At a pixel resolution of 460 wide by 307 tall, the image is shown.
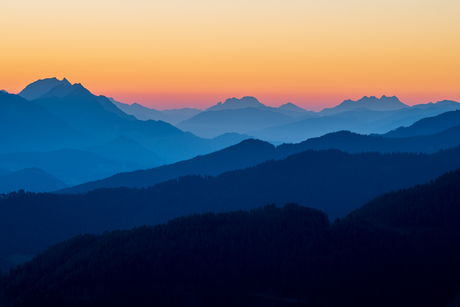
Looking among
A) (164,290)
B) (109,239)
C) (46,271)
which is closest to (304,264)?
(164,290)

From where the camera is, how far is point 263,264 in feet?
529

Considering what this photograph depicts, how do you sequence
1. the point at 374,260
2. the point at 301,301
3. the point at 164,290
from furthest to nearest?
the point at 374,260, the point at 164,290, the point at 301,301

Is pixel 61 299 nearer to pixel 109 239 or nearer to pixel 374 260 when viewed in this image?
pixel 109 239

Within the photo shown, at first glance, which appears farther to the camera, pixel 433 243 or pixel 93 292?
pixel 433 243

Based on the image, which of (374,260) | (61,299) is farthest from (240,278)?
(61,299)

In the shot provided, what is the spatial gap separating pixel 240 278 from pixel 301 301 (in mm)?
25425

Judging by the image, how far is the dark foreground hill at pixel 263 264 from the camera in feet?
457

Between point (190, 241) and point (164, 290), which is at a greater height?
point (190, 241)

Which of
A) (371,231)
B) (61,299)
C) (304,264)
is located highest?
(371,231)

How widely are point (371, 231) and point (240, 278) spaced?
50.4 meters

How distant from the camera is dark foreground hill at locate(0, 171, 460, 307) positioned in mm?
139250

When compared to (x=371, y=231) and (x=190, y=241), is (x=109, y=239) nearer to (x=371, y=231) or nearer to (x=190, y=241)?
(x=190, y=241)

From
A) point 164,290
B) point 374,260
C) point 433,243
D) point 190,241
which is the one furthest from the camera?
point 190,241

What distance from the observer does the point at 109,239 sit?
18925 cm
